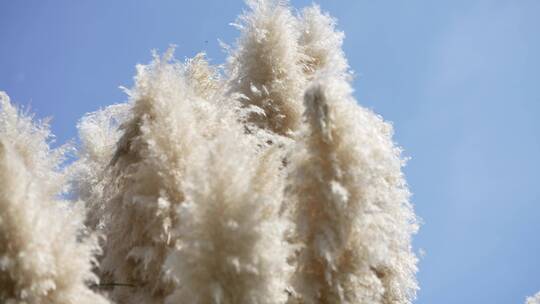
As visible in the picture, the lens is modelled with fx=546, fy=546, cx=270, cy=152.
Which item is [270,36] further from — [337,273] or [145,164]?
[337,273]

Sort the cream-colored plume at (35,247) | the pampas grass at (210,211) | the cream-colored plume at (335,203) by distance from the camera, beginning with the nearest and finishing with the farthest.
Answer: the cream-colored plume at (35,247) → the pampas grass at (210,211) → the cream-colored plume at (335,203)

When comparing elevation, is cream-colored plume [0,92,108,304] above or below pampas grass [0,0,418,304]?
below

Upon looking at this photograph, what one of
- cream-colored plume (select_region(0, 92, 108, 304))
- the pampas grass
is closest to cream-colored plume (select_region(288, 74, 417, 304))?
the pampas grass

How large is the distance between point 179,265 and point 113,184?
1.13 metres

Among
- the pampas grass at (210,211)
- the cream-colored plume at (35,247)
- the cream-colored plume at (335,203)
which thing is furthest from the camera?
the cream-colored plume at (335,203)

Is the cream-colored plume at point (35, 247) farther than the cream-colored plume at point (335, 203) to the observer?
No

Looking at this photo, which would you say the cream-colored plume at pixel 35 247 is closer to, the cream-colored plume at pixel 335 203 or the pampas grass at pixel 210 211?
the pampas grass at pixel 210 211

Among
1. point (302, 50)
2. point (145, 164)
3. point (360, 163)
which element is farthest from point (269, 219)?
point (302, 50)

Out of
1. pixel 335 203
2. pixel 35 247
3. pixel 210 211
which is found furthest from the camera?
pixel 335 203

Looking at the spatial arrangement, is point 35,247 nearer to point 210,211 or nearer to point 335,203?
point 210,211

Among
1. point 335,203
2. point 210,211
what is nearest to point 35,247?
point 210,211

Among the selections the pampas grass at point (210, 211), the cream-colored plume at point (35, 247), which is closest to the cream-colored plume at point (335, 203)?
the pampas grass at point (210, 211)

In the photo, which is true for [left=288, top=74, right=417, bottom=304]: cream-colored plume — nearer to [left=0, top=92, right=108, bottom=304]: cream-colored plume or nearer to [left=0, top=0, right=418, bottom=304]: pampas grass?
[left=0, top=0, right=418, bottom=304]: pampas grass

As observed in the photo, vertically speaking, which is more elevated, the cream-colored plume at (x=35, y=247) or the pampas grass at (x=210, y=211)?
the pampas grass at (x=210, y=211)
